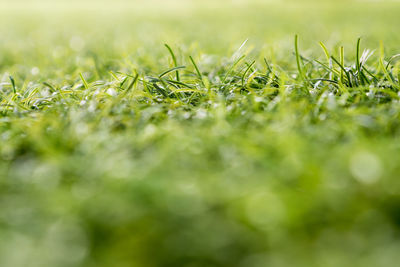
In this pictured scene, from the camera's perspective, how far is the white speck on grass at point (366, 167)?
922 millimetres

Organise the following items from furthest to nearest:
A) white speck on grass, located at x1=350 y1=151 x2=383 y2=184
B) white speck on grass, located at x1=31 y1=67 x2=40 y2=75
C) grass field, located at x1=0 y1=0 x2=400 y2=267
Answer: white speck on grass, located at x1=31 y1=67 x2=40 y2=75 < white speck on grass, located at x1=350 y1=151 x2=383 y2=184 < grass field, located at x1=0 y1=0 x2=400 y2=267

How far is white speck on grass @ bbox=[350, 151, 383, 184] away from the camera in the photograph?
922mm

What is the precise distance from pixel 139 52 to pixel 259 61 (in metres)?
1.00

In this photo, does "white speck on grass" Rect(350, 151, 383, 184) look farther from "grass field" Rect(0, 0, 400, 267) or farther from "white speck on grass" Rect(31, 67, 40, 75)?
"white speck on grass" Rect(31, 67, 40, 75)

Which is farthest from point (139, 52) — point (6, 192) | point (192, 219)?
point (192, 219)

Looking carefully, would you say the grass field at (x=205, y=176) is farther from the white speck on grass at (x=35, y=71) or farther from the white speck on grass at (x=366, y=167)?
the white speck on grass at (x=35, y=71)

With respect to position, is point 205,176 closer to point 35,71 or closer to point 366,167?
point 366,167

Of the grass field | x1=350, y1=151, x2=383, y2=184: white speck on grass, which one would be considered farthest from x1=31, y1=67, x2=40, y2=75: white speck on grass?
x1=350, y1=151, x2=383, y2=184: white speck on grass

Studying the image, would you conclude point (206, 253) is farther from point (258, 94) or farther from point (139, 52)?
point (139, 52)

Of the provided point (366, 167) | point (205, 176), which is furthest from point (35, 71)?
point (366, 167)

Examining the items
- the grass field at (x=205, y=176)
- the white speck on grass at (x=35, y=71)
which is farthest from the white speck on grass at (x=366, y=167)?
the white speck on grass at (x=35, y=71)

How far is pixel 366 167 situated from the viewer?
95 cm

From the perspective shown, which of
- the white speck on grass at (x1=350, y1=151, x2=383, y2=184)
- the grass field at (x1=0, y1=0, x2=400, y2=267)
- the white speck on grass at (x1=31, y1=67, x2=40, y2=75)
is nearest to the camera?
the grass field at (x1=0, y1=0, x2=400, y2=267)

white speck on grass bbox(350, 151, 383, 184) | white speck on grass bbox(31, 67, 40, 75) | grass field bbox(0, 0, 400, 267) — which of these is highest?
white speck on grass bbox(350, 151, 383, 184)
